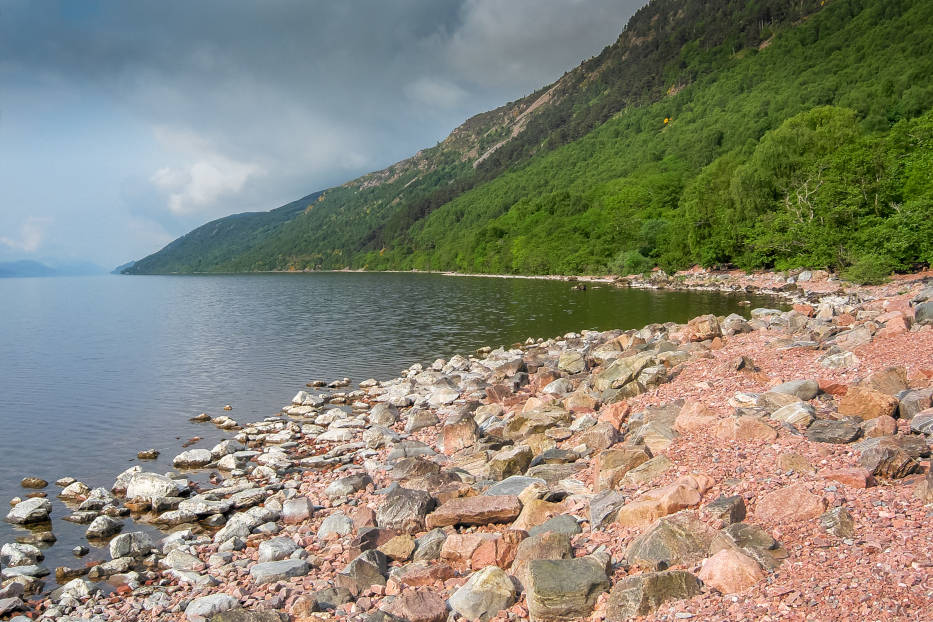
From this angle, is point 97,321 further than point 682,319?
Yes

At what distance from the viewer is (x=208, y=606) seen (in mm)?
8766

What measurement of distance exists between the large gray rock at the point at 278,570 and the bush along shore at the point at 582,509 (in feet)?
0.11

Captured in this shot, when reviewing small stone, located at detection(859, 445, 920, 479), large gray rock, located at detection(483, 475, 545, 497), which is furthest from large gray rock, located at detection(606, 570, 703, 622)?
large gray rock, located at detection(483, 475, 545, 497)

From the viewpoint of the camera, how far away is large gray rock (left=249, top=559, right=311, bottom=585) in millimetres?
9633

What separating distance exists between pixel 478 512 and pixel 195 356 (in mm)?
33027

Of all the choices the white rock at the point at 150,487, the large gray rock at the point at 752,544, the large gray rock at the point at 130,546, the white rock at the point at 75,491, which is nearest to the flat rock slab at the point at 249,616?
the large gray rock at the point at 130,546

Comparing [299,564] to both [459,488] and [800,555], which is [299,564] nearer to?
[459,488]

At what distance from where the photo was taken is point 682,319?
140 ft

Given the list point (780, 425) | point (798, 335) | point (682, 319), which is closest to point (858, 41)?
point (682, 319)

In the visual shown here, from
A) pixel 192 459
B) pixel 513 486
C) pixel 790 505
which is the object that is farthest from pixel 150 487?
pixel 790 505

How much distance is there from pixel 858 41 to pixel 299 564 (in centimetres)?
17230

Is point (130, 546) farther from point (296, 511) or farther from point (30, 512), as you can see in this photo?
point (30, 512)

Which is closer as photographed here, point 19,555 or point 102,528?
point 19,555

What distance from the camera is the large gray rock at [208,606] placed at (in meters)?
8.62
